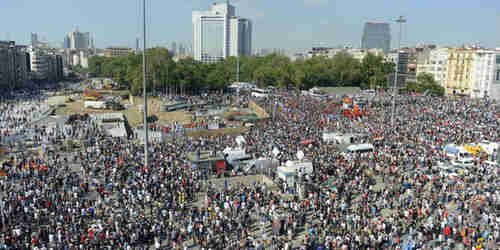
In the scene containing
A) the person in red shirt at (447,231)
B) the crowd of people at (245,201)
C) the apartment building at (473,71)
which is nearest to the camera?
the crowd of people at (245,201)

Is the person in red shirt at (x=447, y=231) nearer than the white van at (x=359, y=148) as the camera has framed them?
Yes

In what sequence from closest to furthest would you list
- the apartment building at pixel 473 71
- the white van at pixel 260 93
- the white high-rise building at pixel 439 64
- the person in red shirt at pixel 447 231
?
the person in red shirt at pixel 447 231 < the white van at pixel 260 93 < the apartment building at pixel 473 71 < the white high-rise building at pixel 439 64

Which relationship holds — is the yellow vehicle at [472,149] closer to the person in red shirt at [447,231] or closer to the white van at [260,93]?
the person in red shirt at [447,231]

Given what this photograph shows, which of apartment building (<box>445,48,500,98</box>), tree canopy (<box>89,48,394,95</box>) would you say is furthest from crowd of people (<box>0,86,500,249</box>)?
apartment building (<box>445,48,500,98</box>)

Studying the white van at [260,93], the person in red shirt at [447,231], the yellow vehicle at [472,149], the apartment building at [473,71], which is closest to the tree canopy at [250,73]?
the white van at [260,93]

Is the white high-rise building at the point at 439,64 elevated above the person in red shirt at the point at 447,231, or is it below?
above

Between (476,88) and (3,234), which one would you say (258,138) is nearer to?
(3,234)

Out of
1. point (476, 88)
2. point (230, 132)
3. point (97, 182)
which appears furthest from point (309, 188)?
point (476, 88)

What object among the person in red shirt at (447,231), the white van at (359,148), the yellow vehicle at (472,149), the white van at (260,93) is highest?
the white van at (260,93)
